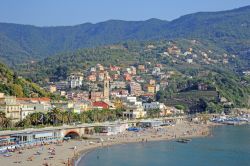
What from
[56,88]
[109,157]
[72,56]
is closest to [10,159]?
[109,157]

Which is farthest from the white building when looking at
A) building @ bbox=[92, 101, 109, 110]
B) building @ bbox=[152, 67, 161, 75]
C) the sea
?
building @ bbox=[152, 67, 161, 75]

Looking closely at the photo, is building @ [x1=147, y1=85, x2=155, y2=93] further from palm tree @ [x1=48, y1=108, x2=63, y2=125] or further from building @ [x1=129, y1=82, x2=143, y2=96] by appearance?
palm tree @ [x1=48, y1=108, x2=63, y2=125]

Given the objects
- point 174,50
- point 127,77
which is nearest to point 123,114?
point 127,77

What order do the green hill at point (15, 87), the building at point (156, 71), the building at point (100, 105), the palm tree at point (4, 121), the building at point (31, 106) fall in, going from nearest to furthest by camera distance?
the palm tree at point (4, 121) → the building at point (31, 106) → the green hill at point (15, 87) → the building at point (100, 105) → the building at point (156, 71)

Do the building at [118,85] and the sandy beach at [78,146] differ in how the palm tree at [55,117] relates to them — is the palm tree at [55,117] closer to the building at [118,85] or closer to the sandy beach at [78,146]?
the sandy beach at [78,146]

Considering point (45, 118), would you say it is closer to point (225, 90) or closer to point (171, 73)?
point (225, 90)

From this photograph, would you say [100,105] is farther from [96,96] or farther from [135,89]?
[135,89]

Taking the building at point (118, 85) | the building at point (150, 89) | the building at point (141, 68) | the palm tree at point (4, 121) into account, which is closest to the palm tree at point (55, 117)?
the palm tree at point (4, 121)
